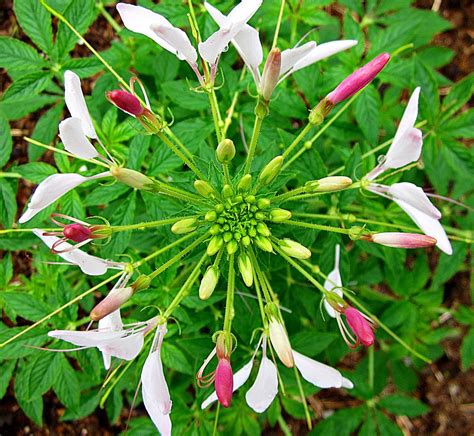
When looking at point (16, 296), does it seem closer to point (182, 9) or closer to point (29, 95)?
point (29, 95)

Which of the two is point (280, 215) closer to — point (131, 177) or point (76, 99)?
point (131, 177)

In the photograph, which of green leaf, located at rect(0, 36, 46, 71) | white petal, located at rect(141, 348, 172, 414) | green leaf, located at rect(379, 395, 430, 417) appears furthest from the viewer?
green leaf, located at rect(379, 395, 430, 417)

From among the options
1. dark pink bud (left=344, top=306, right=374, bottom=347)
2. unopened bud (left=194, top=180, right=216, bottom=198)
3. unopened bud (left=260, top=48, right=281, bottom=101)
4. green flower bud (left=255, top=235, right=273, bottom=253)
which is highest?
unopened bud (left=260, top=48, right=281, bottom=101)

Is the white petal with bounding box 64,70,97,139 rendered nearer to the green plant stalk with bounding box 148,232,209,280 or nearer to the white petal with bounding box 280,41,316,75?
the green plant stalk with bounding box 148,232,209,280

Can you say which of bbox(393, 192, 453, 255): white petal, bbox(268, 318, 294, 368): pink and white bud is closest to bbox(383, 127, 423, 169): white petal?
bbox(393, 192, 453, 255): white petal

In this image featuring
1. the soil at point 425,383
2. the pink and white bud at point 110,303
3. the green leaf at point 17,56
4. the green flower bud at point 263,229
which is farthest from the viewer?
the soil at point 425,383

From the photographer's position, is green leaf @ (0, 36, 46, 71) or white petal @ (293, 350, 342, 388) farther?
green leaf @ (0, 36, 46, 71)

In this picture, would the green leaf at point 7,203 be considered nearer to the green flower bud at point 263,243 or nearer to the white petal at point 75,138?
the white petal at point 75,138

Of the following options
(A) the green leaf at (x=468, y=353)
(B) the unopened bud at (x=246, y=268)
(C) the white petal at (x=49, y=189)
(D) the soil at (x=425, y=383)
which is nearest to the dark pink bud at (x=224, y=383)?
(B) the unopened bud at (x=246, y=268)
